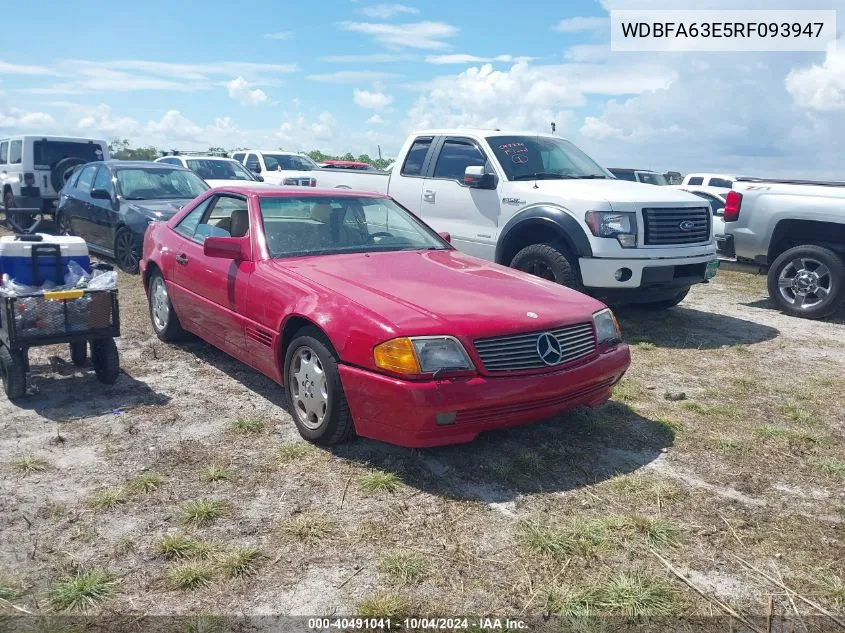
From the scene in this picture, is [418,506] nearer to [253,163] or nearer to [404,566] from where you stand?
[404,566]

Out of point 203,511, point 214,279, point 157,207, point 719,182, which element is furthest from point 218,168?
point 719,182

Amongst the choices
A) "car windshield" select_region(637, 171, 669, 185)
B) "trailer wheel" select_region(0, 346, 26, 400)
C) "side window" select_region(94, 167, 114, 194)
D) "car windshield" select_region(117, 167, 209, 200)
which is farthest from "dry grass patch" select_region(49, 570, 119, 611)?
"car windshield" select_region(637, 171, 669, 185)

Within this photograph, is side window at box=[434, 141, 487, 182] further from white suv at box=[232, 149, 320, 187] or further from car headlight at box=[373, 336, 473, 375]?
white suv at box=[232, 149, 320, 187]

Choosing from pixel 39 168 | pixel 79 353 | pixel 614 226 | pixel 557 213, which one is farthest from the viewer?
pixel 39 168

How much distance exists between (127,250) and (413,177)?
414 cm

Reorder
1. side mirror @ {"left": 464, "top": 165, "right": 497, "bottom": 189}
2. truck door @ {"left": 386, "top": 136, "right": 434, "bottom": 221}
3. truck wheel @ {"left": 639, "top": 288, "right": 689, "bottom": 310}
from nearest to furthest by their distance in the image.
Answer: side mirror @ {"left": 464, "top": 165, "right": 497, "bottom": 189}
truck wheel @ {"left": 639, "top": 288, "right": 689, "bottom": 310}
truck door @ {"left": 386, "top": 136, "right": 434, "bottom": 221}

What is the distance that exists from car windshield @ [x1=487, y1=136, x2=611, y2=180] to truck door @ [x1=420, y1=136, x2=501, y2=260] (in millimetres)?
227

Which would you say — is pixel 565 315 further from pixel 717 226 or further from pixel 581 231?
pixel 717 226

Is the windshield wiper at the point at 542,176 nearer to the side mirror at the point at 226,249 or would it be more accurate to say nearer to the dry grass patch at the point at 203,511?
the side mirror at the point at 226,249

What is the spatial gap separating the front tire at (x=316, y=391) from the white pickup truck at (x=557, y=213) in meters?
3.39

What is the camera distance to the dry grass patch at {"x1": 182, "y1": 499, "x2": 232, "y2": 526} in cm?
334

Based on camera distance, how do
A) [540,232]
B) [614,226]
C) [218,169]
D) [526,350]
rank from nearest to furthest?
[526,350], [614,226], [540,232], [218,169]

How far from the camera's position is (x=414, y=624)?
263 cm

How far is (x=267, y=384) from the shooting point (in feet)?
17.5
